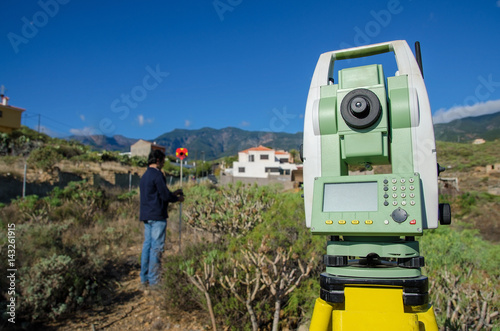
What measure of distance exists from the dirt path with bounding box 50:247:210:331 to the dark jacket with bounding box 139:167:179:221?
0.89 meters

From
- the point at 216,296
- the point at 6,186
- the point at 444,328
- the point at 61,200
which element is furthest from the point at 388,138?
the point at 6,186

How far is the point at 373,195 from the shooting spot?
125cm

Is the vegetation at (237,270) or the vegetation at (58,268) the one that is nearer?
the vegetation at (237,270)

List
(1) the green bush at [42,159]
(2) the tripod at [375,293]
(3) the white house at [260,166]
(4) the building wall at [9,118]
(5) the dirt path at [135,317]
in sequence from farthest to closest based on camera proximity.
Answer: (3) the white house at [260,166], (4) the building wall at [9,118], (1) the green bush at [42,159], (5) the dirt path at [135,317], (2) the tripod at [375,293]

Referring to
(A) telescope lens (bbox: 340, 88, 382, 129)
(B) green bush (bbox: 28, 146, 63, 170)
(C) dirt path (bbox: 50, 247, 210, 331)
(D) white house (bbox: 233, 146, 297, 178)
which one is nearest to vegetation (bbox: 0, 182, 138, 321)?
(C) dirt path (bbox: 50, 247, 210, 331)

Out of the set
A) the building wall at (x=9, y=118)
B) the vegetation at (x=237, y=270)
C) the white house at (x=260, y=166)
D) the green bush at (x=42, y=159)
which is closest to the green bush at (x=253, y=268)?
the vegetation at (x=237, y=270)

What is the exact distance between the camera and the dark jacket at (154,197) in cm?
391

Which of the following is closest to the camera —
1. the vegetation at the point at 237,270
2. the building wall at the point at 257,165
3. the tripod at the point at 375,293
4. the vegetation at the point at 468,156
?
the tripod at the point at 375,293

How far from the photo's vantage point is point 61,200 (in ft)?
24.0

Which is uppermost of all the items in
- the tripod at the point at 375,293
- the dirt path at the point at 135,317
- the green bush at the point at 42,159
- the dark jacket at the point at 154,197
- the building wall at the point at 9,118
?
the building wall at the point at 9,118

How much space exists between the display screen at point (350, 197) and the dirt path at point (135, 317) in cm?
202

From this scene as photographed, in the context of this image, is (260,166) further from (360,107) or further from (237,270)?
(360,107)

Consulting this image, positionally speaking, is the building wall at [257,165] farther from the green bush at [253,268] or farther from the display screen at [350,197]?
the display screen at [350,197]

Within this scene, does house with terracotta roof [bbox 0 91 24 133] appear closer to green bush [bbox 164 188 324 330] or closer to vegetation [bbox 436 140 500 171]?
green bush [bbox 164 188 324 330]
